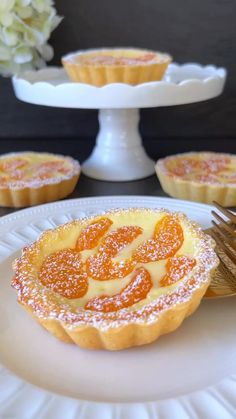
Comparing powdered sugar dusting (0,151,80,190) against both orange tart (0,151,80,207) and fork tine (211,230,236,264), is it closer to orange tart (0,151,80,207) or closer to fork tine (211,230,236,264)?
orange tart (0,151,80,207)

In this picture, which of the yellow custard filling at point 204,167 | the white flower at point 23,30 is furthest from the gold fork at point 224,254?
the white flower at point 23,30

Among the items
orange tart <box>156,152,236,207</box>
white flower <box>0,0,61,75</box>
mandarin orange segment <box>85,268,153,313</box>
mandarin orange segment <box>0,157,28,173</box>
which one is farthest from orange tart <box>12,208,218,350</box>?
white flower <box>0,0,61,75</box>

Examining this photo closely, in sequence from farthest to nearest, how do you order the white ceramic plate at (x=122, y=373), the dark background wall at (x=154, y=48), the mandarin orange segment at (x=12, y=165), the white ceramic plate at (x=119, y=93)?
the dark background wall at (x=154, y=48)
the mandarin orange segment at (x=12, y=165)
the white ceramic plate at (x=119, y=93)
the white ceramic plate at (x=122, y=373)

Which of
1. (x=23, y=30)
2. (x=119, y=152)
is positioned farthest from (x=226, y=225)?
(x=23, y=30)

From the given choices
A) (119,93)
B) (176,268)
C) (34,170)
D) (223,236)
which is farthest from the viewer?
(34,170)

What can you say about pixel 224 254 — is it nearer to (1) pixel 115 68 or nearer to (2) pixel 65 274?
(2) pixel 65 274

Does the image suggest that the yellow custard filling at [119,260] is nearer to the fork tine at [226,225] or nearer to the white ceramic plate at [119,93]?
the fork tine at [226,225]

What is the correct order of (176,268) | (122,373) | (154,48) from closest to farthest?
(122,373)
(176,268)
(154,48)

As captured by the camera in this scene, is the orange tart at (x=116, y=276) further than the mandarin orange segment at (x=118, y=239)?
No

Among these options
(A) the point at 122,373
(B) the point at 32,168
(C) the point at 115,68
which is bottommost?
(B) the point at 32,168
